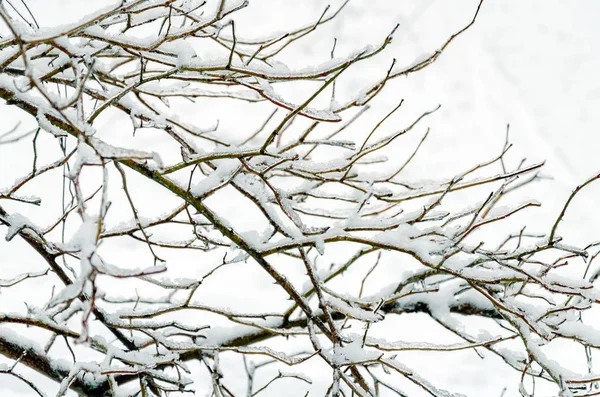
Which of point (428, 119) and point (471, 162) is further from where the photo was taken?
point (428, 119)

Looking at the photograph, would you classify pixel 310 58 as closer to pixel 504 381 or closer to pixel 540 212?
pixel 540 212

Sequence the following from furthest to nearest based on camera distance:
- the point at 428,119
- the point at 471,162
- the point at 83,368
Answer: the point at 428,119 < the point at 471,162 < the point at 83,368

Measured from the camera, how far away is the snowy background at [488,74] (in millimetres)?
5180

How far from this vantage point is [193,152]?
1.66m

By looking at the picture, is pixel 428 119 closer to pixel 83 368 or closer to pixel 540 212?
pixel 540 212

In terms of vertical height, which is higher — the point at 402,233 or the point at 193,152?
the point at 193,152

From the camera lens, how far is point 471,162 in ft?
16.7

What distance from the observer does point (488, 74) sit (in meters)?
6.07

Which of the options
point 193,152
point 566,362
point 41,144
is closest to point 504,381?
point 566,362

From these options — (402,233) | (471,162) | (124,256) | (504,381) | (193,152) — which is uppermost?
(471,162)

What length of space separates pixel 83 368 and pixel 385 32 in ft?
17.1

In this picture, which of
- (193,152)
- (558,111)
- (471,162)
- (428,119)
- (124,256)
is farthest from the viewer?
(558,111)

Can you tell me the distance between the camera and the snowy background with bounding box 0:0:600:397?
518 centimetres

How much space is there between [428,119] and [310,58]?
4.01ft
